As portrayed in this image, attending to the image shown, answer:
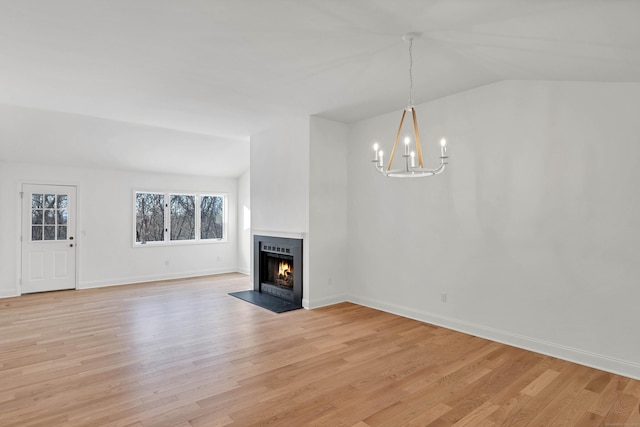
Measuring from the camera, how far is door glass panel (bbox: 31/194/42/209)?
6.60 m

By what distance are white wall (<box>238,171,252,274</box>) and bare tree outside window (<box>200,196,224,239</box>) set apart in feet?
1.45

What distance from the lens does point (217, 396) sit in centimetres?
280

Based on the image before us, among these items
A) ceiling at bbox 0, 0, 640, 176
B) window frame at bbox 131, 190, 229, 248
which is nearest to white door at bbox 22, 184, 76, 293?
window frame at bbox 131, 190, 229, 248

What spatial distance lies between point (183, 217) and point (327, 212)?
4.21m

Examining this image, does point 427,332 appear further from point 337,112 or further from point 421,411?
point 337,112

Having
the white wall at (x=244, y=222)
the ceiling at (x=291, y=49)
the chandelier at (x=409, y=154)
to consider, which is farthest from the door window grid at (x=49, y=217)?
the chandelier at (x=409, y=154)

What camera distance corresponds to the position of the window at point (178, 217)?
775cm

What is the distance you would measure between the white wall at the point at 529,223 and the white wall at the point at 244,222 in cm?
418

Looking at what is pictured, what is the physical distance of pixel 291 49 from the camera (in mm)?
3156

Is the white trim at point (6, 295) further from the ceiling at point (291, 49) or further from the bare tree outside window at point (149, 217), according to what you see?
the ceiling at point (291, 49)

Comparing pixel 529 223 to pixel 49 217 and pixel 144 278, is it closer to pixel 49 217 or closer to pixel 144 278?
pixel 144 278

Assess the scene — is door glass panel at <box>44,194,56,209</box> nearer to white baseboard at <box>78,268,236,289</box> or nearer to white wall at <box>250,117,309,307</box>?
white baseboard at <box>78,268,236,289</box>

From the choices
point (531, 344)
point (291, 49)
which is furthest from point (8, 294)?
point (531, 344)

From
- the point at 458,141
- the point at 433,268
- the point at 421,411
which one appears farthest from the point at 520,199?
the point at 421,411
